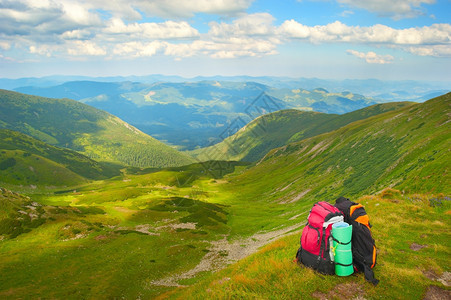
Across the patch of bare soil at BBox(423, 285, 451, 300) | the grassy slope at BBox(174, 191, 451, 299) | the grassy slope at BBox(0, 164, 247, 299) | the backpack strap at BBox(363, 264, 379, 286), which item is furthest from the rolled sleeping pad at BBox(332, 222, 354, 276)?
the grassy slope at BBox(0, 164, 247, 299)

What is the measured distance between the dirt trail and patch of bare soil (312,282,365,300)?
86.5 ft

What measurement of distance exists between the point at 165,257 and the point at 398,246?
37.3 meters

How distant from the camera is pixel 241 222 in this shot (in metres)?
70.6

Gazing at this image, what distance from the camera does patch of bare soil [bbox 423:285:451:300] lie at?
11.8 metres

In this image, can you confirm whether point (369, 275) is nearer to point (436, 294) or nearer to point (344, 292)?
point (344, 292)

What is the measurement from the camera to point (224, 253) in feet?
149

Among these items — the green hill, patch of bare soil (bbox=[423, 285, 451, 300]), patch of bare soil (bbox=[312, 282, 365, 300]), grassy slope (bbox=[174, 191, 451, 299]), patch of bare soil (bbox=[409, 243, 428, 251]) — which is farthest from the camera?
the green hill

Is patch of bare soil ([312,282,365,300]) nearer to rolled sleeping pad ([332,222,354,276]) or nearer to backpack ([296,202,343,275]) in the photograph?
rolled sleeping pad ([332,222,354,276])

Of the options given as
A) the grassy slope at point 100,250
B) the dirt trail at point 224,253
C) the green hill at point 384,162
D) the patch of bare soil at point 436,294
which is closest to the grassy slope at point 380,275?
the patch of bare soil at point 436,294

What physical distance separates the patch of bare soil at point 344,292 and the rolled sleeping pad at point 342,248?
681 millimetres

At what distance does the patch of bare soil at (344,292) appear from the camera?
12.1m

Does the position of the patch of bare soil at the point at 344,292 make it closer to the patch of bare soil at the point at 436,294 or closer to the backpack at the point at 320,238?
the backpack at the point at 320,238

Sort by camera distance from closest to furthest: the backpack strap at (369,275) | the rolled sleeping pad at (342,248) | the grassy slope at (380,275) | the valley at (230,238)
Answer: the grassy slope at (380,275)
the backpack strap at (369,275)
the rolled sleeping pad at (342,248)
the valley at (230,238)

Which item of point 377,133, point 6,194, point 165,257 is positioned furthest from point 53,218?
point 377,133
